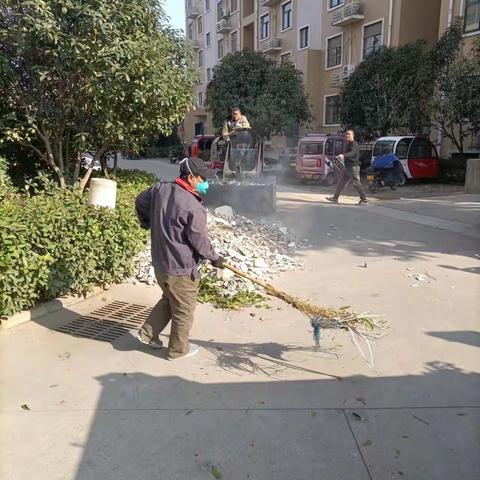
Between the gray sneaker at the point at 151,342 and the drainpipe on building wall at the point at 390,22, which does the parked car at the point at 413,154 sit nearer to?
the drainpipe on building wall at the point at 390,22

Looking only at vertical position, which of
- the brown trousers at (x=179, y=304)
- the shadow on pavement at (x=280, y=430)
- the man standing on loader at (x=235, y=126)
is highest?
the man standing on loader at (x=235, y=126)

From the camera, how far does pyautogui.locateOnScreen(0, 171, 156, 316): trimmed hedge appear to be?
4172 mm

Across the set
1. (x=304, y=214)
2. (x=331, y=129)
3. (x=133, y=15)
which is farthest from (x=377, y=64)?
(x=133, y=15)

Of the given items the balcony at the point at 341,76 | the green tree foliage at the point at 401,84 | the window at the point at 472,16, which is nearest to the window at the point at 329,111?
the balcony at the point at 341,76

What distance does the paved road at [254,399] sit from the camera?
270cm

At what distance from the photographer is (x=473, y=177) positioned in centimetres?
1523

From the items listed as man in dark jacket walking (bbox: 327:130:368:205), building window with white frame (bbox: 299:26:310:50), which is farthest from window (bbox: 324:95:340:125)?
man in dark jacket walking (bbox: 327:130:368:205)

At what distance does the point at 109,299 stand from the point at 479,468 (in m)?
3.71

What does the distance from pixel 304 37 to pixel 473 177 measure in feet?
62.5

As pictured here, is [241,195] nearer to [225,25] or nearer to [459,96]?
[459,96]

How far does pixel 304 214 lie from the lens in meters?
10.6

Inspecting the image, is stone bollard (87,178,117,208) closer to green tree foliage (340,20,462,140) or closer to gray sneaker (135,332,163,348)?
gray sneaker (135,332,163,348)

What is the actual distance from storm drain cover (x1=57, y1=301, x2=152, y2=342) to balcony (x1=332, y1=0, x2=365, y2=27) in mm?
23901

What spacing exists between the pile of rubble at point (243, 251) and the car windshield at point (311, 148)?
36.7 ft
